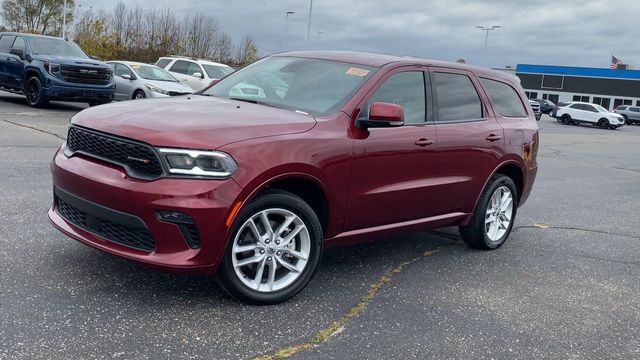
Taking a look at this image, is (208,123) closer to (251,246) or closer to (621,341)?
(251,246)

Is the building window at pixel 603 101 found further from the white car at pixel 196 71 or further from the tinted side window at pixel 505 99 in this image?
the tinted side window at pixel 505 99

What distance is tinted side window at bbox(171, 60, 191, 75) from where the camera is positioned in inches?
835

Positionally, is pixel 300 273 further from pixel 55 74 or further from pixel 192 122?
pixel 55 74

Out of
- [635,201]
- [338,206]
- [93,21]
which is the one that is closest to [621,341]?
[338,206]

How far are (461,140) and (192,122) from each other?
2.51 m

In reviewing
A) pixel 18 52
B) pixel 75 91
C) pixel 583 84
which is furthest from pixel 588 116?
pixel 18 52

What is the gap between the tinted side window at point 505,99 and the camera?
609 centimetres

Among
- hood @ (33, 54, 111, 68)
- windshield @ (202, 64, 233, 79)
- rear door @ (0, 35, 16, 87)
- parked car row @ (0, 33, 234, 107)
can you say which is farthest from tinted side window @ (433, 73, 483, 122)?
windshield @ (202, 64, 233, 79)

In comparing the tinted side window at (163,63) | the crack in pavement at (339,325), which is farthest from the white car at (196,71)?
the crack in pavement at (339,325)

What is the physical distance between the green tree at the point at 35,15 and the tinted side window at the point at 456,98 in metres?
53.9

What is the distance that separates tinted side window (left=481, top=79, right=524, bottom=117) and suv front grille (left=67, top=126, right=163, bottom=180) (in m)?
3.57

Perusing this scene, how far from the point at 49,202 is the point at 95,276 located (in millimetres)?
2248

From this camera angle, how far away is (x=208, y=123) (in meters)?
3.89

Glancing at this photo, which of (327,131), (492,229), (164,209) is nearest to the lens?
(164,209)
